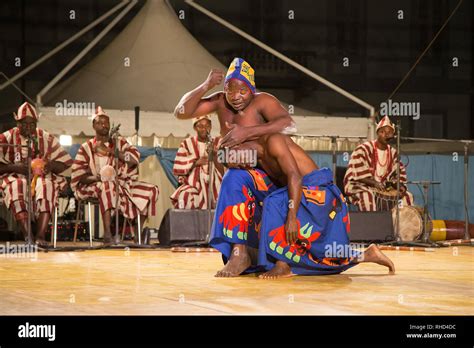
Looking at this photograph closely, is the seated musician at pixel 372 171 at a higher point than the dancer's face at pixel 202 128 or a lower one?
lower

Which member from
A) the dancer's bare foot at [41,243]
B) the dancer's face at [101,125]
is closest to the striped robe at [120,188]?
the dancer's face at [101,125]

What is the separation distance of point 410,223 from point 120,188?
335 centimetres

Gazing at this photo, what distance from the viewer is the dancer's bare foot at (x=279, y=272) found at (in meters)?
5.53

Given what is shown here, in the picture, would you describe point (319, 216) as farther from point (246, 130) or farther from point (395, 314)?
point (395, 314)

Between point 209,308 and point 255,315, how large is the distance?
341mm

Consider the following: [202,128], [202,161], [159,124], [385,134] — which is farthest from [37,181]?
[385,134]

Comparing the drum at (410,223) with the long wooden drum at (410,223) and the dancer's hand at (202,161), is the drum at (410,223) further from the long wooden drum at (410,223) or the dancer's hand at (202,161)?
the dancer's hand at (202,161)

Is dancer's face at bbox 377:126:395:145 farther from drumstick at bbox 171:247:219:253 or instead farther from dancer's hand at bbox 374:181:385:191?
drumstick at bbox 171:247:219:253

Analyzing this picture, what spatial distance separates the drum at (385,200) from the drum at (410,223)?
230 mm

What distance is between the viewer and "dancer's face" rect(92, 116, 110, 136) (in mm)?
9586

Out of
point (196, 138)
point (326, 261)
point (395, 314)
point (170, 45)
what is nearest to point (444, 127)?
point (170, 45)

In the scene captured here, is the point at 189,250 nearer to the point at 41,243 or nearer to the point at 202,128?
the point at 41,243

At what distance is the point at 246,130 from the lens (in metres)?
5.58

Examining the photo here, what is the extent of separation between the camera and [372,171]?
10.7 m
